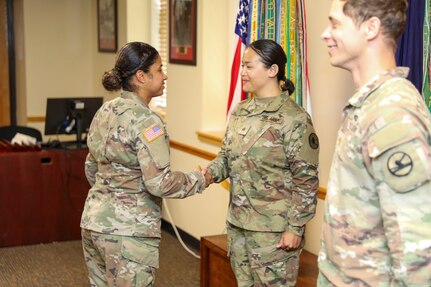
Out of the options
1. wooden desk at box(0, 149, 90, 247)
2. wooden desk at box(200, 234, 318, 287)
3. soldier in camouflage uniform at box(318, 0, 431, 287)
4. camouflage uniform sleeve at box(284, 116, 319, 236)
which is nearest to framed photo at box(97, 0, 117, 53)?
wooden desk at box(0, 149, 90, 247)

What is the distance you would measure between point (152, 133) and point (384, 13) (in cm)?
113

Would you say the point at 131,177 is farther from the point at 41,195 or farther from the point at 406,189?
the point at 41,195

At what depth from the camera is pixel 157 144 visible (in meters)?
2.36

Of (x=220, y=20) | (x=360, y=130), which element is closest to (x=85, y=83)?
(x=220, y=20)

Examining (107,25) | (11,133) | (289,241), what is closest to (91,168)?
(289,241)

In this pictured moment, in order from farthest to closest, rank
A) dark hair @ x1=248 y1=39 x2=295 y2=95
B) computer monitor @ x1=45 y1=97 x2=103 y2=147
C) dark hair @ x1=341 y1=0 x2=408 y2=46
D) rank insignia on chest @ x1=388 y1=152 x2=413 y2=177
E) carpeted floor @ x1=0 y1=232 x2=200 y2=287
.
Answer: computer monitor @ x1=45 y1=97 x2=103 y2=147
carpeted floor @ x1=0 y1=232 x2=200 y2=287
dark hair @ x1=248 y1=39 x2=295 y2=95
dark hair @ x1=341 y1=0 x2=408 y2=46
rank insignia on chest @ x1=388 y1=152 x2=413 y2=177

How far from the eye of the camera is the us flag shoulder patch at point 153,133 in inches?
93.0

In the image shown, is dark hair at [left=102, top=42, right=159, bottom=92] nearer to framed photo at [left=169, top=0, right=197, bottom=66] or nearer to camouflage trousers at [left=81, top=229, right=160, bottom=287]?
camouflage trousers at [left=81, top=229, right=160, bottom=287]

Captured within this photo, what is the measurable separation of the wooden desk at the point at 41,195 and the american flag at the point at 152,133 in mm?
2815

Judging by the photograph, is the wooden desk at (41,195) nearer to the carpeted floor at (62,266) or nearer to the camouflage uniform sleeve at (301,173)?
Result: the carpeted floor at (62,266)

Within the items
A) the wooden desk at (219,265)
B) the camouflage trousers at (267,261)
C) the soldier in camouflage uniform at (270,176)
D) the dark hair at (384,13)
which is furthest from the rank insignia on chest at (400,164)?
the wooden desk at (219,265)

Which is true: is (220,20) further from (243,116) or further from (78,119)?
(243,116)

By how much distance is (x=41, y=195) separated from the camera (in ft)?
16.4

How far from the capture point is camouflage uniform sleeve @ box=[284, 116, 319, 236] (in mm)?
2490
